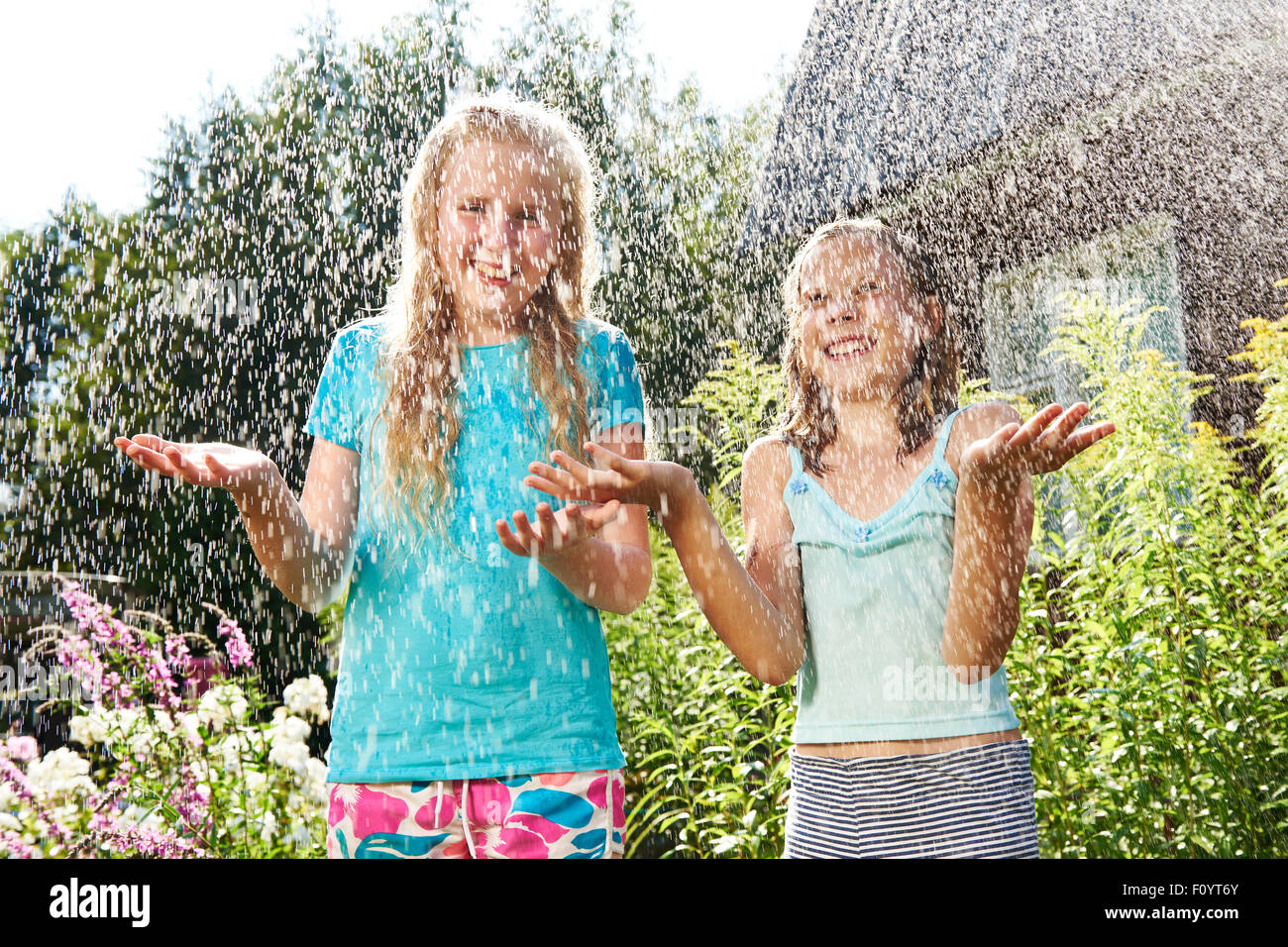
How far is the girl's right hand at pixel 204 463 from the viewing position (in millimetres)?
1214

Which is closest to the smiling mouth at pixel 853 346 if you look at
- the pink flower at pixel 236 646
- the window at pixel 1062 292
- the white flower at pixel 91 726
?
the pink flower at pixel 236 646

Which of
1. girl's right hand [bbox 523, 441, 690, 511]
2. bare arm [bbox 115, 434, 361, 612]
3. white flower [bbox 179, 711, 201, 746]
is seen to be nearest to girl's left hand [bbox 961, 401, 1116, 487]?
girl's right hand [bbox 523, 441, 690, 511]

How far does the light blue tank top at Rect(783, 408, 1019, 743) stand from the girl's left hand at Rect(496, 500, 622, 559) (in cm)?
44

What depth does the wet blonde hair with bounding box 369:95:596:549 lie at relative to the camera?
1.47 metres

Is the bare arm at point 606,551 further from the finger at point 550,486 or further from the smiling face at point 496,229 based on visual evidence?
the smiling face at point 496,229

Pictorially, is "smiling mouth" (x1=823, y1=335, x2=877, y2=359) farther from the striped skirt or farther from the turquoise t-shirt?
the striped skirt

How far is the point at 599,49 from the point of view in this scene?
10258 mm

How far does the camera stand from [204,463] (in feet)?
4.10

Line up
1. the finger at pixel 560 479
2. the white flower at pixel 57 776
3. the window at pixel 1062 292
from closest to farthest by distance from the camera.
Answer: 1. the finger at pixel 560 479
2. the white flower at pixel 57 776
3. the window at pixel 1062 292

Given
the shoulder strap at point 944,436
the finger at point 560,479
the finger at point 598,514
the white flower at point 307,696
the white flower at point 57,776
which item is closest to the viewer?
the finger at point 560,479

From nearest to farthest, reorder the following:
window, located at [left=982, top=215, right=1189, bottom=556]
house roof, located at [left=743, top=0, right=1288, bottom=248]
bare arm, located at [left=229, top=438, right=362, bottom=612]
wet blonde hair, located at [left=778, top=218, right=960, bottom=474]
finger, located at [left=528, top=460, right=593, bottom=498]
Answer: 1. finger, located at [left=528, top=460, right=593, bottom=498]
2. bare arm, located at [left=229, top=438, right=362, bottom=612]
3. wet blonde hair, located at [left=778, top=218, right=960, bottom=474]
4. window, located at [left=982, top=215, right=1189, bottom=556]
5. house roof, located at [left=743, top=0, right=1288, bottom=248]

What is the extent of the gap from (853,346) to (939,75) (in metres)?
5.66

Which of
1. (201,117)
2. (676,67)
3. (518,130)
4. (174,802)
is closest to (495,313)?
(518,130)

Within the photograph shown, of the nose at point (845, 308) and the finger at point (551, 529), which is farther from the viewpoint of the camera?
the nose at point (845, 308)
